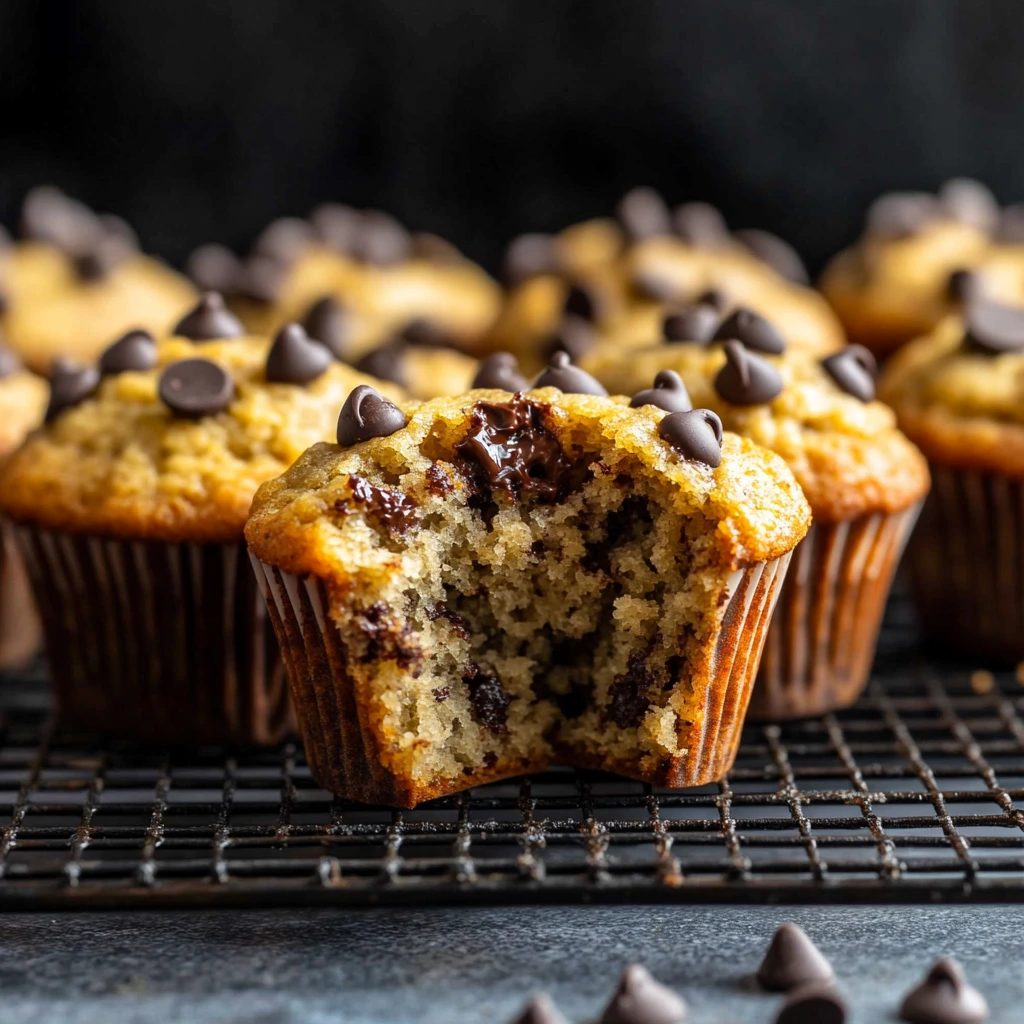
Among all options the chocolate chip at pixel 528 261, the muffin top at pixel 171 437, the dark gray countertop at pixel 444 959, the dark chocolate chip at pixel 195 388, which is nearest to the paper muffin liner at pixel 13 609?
the muffin top at pixel 171 437

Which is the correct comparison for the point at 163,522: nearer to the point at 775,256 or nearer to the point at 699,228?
the point at 699,228

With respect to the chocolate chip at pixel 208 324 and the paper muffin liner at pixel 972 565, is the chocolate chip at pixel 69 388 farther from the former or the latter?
the paper muffin liner at pixel 972 565

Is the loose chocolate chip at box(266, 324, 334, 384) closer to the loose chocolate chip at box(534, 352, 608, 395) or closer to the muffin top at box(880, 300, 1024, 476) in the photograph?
the loose chocolate chip at box(534, 352, 608, 395)

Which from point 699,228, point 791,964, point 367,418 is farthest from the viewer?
point 699,228

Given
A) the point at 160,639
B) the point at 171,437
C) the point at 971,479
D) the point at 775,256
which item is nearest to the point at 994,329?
the point at 971,479

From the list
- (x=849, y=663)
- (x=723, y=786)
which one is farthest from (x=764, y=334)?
(x=723, y=786)

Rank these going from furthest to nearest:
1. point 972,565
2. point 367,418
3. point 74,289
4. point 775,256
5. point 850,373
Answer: point 775,256 → point 74,289 → point 972,565 → point 850,373 → point 367,418

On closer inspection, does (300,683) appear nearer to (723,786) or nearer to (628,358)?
(723,786)
